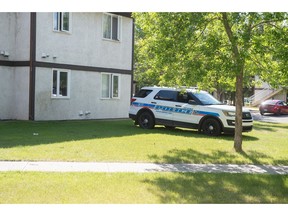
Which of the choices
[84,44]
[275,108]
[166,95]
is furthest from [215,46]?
[275,108]

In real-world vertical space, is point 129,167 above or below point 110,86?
below

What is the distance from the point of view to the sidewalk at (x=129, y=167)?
860 centimetres

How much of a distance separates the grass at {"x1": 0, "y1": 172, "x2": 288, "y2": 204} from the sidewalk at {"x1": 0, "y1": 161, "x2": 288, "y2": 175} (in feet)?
1.56

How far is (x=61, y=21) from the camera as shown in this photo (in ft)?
66.1

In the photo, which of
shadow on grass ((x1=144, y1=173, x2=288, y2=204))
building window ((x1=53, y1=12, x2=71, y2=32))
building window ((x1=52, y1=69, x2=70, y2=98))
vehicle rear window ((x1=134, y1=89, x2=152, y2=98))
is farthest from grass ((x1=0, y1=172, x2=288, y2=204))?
building window ((x1=53, y1=12, x2=71, y2=32))

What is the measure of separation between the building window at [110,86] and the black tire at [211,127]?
→ 8268mm

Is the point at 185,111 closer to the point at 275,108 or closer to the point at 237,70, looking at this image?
the point at 237,70

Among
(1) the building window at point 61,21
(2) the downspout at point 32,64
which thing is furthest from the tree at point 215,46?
(1) the building window at point 61,21

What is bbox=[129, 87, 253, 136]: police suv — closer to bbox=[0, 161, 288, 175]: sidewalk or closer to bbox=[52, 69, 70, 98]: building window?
bbox=[52, 69, 70, 98]: building window

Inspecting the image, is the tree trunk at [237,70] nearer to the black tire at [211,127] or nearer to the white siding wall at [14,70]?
the black tire at [211,127]

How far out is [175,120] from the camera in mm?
16625

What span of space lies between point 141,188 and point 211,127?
9.03 meters

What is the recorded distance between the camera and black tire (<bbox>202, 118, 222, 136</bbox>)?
15617 millimetres

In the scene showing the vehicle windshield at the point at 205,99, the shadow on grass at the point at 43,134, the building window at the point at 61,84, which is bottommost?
the shadow on grass at the point at 43,134
